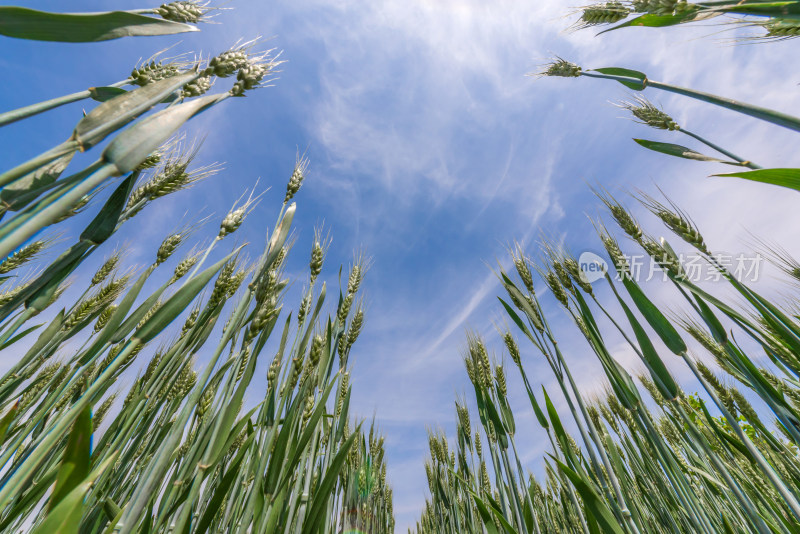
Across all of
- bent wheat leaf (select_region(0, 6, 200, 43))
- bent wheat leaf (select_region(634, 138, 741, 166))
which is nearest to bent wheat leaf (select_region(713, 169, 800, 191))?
bent wheat leaf (select_region(634, 138, 741, 166))

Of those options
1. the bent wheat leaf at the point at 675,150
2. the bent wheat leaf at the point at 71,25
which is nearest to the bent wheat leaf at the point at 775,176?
the bent wheat leaf at the point at 675,150

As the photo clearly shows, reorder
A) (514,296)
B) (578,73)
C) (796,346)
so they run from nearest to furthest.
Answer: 1. (796,346)
2. (578,73)
3. (514,296)

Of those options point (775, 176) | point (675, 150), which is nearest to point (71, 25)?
point (775, 176)

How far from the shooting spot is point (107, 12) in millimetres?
497

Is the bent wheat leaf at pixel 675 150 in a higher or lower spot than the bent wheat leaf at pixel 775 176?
higher

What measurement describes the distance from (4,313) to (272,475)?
2.11 ft

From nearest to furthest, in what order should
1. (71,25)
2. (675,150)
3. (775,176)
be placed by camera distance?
1. (71,25)
2. (775,176)
3. (675,150)

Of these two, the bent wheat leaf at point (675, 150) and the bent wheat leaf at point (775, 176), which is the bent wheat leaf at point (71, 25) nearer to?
the bent wheat leaf at point (775, 176)

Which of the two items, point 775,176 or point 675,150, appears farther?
point 675,150

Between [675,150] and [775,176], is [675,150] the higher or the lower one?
the higher one

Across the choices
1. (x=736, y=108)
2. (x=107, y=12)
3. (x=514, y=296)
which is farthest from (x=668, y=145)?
(x=107, y=12)

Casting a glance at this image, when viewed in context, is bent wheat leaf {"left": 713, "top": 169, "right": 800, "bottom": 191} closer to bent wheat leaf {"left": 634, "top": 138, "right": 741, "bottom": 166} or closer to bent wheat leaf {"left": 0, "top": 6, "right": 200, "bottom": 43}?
bent wheat leaf {"left": 634, "top": 138, "right": 741, "bottom": 166}

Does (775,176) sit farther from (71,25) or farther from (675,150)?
(71,25)

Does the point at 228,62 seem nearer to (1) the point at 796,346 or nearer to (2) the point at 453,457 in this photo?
(1) the point at 796,346
